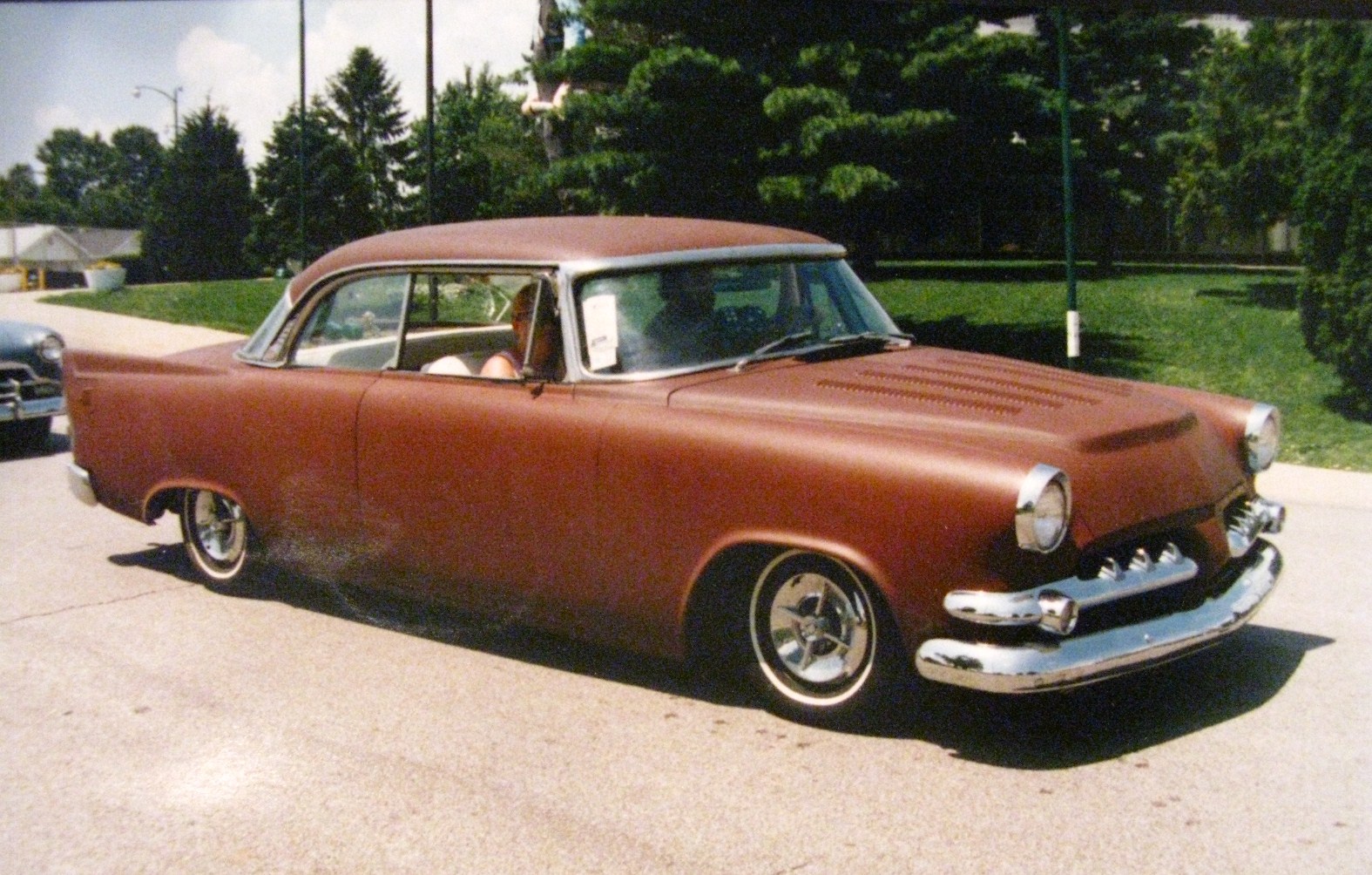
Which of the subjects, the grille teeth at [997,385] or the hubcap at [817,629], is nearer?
the hubcap at [817,629]

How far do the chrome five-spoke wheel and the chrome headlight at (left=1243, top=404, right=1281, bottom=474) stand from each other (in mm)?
1722

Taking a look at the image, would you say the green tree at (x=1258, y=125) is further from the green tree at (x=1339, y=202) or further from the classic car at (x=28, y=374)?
the classic car at (x=28, y=374)

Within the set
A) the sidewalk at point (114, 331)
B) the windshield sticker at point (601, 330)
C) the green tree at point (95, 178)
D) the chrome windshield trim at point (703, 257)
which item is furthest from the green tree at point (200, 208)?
the windshield sticker at point (601, 330)

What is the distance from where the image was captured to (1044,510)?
3.98m

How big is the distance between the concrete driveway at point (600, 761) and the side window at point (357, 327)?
1.07 meters

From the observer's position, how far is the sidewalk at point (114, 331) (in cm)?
1862

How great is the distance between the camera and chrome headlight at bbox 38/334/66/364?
10.4 m

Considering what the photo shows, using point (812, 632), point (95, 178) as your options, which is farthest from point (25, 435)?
point (95, 178)

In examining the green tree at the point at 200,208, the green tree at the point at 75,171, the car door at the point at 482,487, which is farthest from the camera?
the green tree at the point at 75,171

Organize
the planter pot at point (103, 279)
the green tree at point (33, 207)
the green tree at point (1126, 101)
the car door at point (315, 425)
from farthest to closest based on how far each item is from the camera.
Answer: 1. the green tree at point (33, 207)
2. the planter pot at point (103, 279)
3. the green tree at point (1126, 101)
4. the car door at point (315, 425)

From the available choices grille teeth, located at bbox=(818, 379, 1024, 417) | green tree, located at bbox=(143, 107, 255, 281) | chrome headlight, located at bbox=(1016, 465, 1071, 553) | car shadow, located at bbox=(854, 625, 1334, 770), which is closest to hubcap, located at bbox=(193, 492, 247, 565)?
grille teeth, located at bbox=(818, 379, 1024, 417)

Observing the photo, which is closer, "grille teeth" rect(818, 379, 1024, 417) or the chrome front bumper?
"grille teeth" rect(818, 379, 1024, 417)

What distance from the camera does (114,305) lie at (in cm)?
2620

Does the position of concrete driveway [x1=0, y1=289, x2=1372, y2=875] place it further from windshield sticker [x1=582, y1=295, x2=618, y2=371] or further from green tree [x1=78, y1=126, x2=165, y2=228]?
green tree [x1=78, y1=126, x2=165, y2=228]
